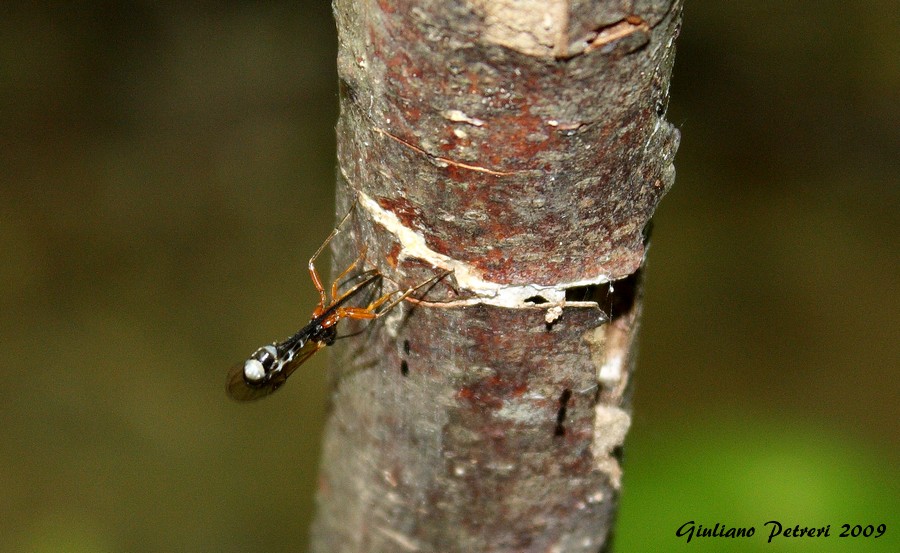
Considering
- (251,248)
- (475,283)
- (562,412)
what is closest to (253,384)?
(562,412)

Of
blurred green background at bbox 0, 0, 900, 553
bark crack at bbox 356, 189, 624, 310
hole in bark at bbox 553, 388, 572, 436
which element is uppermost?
bark crack at bbox 356, 189, 624, 310

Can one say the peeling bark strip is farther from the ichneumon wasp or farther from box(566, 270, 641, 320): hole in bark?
the ichneumon wasp

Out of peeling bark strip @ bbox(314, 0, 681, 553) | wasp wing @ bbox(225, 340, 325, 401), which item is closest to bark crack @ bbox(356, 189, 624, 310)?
peeling bark strip @ bbox(314, 0, 681, 553)

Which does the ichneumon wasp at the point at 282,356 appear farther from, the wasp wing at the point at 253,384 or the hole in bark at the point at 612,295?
the hole in bark at the point at 612,295

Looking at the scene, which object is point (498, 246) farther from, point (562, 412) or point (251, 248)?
point (251, 248)

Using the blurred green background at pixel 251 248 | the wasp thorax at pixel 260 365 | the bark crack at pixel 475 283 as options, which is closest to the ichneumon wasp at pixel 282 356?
the wasp thorax at pixel 260 365

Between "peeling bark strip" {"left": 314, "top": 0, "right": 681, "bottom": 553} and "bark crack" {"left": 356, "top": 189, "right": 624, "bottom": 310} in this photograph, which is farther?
"bark crack" {"left": 356, "top": 189, "right": 624, "bottom": 310}

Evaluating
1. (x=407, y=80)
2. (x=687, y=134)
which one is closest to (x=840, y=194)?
(x=687, y=134)
